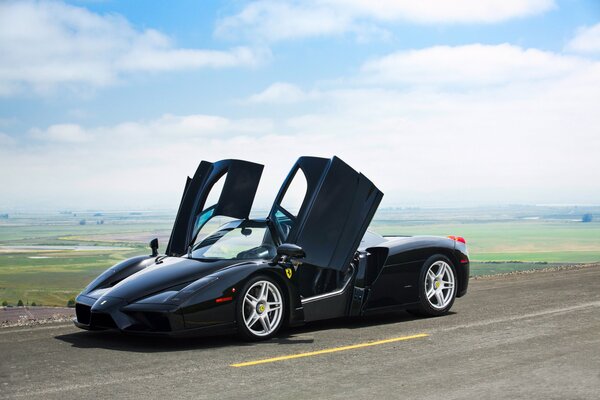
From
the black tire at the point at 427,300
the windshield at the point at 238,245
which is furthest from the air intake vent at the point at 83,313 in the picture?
the black tire at the point at 427,300

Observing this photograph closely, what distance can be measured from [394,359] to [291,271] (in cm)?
203

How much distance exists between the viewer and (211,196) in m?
9.90

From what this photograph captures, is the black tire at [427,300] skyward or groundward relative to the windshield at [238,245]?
groundward

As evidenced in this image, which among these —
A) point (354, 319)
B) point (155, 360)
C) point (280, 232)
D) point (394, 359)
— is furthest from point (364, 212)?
point (155, 360)

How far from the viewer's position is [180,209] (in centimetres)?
995

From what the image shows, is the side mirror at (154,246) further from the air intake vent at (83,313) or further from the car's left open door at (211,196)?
the air intake vent at (83,313)

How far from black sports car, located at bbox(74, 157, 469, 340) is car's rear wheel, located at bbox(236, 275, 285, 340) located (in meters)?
0.01

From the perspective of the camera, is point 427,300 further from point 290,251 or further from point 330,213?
point 290,251

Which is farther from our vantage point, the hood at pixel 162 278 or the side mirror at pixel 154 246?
the side mirror at pixel 154 246

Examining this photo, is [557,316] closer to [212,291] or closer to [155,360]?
[212,291]

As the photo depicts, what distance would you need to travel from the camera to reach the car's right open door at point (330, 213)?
8711mm

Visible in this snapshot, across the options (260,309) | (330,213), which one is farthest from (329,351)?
(330,213)

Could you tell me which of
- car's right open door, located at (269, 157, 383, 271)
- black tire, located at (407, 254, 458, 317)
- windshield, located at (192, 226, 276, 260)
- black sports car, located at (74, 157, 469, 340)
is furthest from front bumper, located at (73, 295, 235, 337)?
black tire, located at (407, 254, 458, 317)

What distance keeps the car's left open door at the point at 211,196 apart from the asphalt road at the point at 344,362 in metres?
1.62
